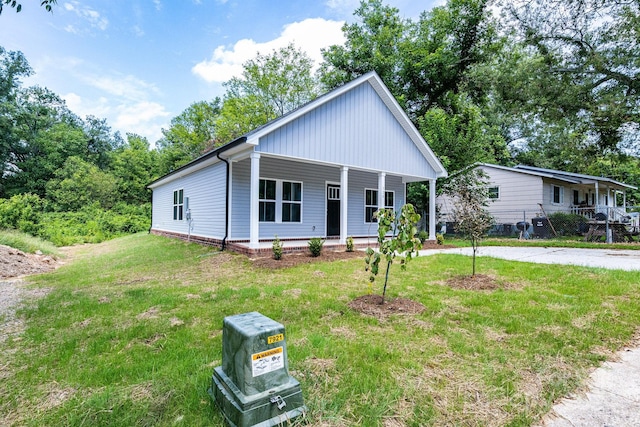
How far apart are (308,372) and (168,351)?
129 centimetres

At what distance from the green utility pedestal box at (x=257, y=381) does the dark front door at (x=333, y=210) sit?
9.80m

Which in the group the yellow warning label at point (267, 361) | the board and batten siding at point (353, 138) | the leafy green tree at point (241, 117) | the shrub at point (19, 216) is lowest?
the yellow warning label at point (267, 361)

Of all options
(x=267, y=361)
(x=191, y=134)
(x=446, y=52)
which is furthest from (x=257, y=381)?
(x=191, y=134)

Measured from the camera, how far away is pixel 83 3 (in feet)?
22.7

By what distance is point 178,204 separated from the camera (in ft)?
44.4

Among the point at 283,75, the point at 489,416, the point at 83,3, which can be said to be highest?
the point at 283,75

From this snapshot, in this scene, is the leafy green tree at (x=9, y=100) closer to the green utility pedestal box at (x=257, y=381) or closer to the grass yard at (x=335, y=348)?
the grass yard at (x=335, y=348)

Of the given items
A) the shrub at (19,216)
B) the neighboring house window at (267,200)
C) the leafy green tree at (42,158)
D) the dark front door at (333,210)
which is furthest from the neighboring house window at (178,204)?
the leafy green tree at (42,158)

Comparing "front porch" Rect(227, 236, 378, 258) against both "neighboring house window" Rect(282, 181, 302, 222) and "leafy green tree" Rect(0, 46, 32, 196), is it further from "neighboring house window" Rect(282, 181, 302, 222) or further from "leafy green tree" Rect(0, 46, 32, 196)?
"leafy green tree" Rect(0, 46, 32, 196)

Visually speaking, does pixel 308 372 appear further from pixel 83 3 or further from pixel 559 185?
pixel 559 185

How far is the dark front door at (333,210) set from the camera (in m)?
11.6

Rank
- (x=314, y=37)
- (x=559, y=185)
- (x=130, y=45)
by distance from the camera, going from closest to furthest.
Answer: (x=130, y=45) < (x=559, y=185) < (x=314, y=37)

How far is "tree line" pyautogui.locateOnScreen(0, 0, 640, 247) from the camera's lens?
10508 mm

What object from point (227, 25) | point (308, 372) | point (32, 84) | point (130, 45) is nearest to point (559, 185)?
point (227, 25)
